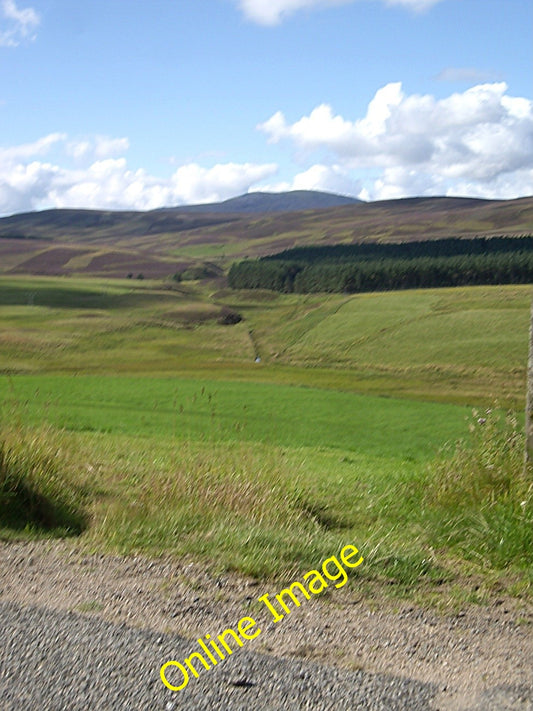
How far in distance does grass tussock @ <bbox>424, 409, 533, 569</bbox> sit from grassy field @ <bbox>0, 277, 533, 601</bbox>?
0.02 meters

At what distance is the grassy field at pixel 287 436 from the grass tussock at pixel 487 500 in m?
0.02

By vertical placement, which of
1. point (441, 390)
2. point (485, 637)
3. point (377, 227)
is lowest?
point (441, 390)

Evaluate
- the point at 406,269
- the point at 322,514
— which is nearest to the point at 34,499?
the point at 322,514

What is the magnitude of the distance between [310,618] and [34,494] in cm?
383

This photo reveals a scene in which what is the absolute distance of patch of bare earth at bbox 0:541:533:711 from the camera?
4.62 m

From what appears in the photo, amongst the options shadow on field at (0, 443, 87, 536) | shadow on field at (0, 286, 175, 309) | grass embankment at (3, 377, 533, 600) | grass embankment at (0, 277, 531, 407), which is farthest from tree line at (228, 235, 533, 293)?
shadow on field at (0, 443, 87, 536)

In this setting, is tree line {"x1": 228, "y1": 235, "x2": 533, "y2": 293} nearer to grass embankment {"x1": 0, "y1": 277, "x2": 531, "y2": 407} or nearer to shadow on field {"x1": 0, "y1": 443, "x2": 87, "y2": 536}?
grass embankment {"x1": 0, "y1": 277, "x2": 531, "y2": 407}

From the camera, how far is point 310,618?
5371 millimetres

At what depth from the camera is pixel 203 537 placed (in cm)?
688

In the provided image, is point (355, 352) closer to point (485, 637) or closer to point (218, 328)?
point (218, 328)

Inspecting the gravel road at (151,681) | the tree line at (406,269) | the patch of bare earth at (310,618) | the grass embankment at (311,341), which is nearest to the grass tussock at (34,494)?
the patch of bare earth at (310,618)

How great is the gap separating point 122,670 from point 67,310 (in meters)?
85.3

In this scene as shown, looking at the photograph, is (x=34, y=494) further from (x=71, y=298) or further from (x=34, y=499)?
(x=71, y=298)

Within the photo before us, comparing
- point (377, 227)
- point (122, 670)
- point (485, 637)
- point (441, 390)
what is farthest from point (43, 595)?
point (377, 227)
